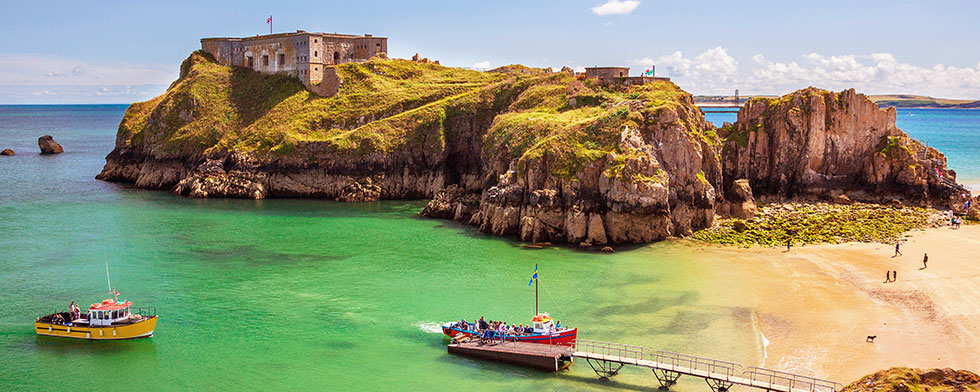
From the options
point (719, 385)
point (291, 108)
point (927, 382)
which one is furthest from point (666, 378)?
point (291, 108)

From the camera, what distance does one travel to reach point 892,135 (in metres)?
82.5

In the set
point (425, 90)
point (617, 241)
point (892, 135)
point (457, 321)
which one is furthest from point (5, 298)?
point (892, 135)

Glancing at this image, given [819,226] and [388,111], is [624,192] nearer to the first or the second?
[819,226]

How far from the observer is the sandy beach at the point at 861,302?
128 feet

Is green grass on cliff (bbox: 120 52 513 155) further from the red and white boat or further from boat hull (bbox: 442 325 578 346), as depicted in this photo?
boat hull (bbox: 442 325 578 346)

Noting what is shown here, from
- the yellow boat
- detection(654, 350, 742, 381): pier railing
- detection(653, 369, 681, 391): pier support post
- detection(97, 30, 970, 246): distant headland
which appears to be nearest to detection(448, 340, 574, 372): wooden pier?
detection(653, 369, 681, 391): pier support post

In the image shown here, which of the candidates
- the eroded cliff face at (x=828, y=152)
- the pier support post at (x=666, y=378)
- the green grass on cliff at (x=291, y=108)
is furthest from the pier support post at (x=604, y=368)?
the green grass on cliff at (x=291, y=108)

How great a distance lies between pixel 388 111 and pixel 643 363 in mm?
71843

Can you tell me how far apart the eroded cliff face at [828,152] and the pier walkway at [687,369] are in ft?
163

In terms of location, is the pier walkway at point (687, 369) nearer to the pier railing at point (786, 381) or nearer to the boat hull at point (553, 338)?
the pier railing at point (786, 381)

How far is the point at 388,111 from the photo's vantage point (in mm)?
102062

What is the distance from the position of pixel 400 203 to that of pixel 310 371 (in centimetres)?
5269

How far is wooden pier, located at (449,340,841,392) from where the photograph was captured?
3509 centimetres

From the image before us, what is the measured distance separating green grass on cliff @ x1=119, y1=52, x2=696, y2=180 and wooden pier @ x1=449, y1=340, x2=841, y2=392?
32.5 meters
